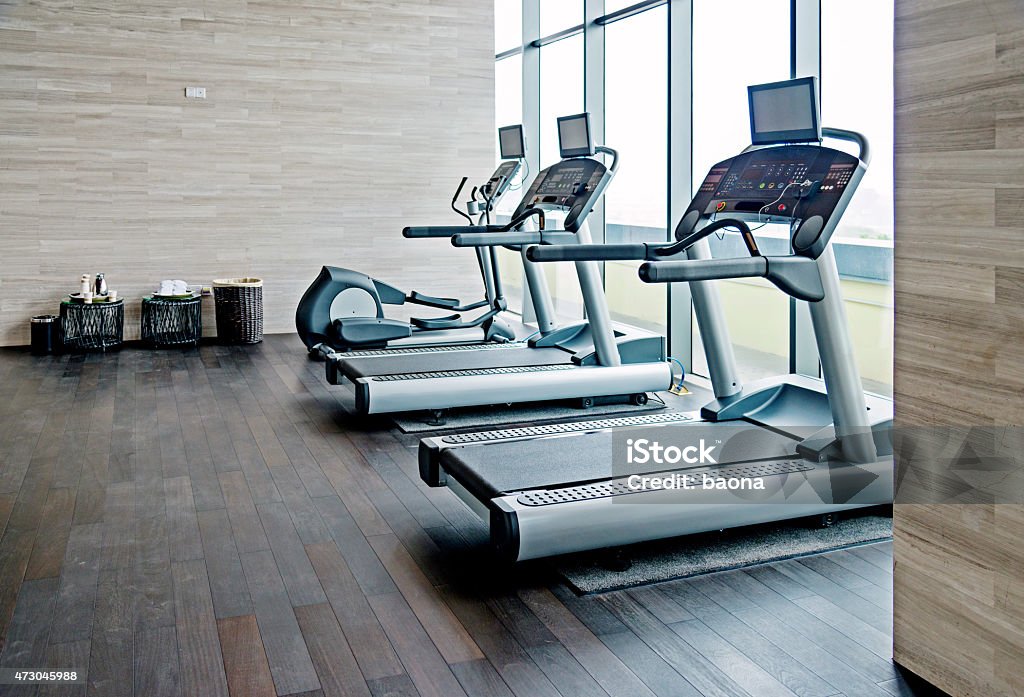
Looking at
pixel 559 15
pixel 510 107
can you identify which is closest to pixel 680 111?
pixel 559 15

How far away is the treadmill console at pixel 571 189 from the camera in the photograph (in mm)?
4793

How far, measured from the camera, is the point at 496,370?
5156mm

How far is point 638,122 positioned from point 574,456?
3.65 m

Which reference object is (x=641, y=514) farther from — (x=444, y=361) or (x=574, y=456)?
(x=444, y=361)

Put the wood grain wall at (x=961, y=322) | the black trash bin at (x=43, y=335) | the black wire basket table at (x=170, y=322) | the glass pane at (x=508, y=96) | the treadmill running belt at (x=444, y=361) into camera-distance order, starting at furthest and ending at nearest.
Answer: the glass pane at (x=508, y=96), the black wire basket table at (x=170, y=322), the black trash bin at (x=43, y=335), the treadmill running belt at (x=444, y=361), the wood grain wall at (x=961, y=322)

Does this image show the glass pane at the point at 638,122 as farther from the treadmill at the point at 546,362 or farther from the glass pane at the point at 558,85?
the treadmill at the point at 546,362

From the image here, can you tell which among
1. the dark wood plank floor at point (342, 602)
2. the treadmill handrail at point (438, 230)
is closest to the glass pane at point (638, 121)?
the treadmill handrail at point (438, 230)

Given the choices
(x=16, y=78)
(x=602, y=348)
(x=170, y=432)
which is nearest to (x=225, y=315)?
(x=16, y=78)

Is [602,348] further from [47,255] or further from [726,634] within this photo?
[47,255]

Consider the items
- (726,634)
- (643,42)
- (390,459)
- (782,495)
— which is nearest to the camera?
(726,634)

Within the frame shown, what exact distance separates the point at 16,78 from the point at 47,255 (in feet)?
4.21

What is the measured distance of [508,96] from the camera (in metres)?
8.60

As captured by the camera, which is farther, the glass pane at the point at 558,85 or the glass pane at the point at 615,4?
the glass pane at the point at 558,85

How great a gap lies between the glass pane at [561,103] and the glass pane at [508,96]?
1.22 ft
